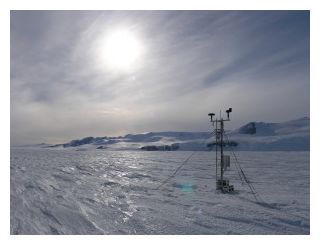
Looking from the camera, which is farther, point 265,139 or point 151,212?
point 265,139

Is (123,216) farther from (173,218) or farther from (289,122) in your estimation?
(289,122)

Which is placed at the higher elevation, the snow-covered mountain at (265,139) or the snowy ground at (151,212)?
the snowy ground at (151,212)

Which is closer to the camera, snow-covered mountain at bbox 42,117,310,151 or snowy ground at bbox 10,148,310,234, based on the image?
snowy ground at bbox 10,148,310,234

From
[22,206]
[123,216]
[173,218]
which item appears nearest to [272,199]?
[173,218]

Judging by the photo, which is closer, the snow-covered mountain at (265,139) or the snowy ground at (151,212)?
the snowy ground at (151,212)

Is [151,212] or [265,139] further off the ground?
[151,212]

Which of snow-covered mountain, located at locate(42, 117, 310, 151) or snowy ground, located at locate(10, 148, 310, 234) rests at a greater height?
snowy ground, located at locate(10, 148, 310, 234)

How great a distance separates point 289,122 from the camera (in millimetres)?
177125
